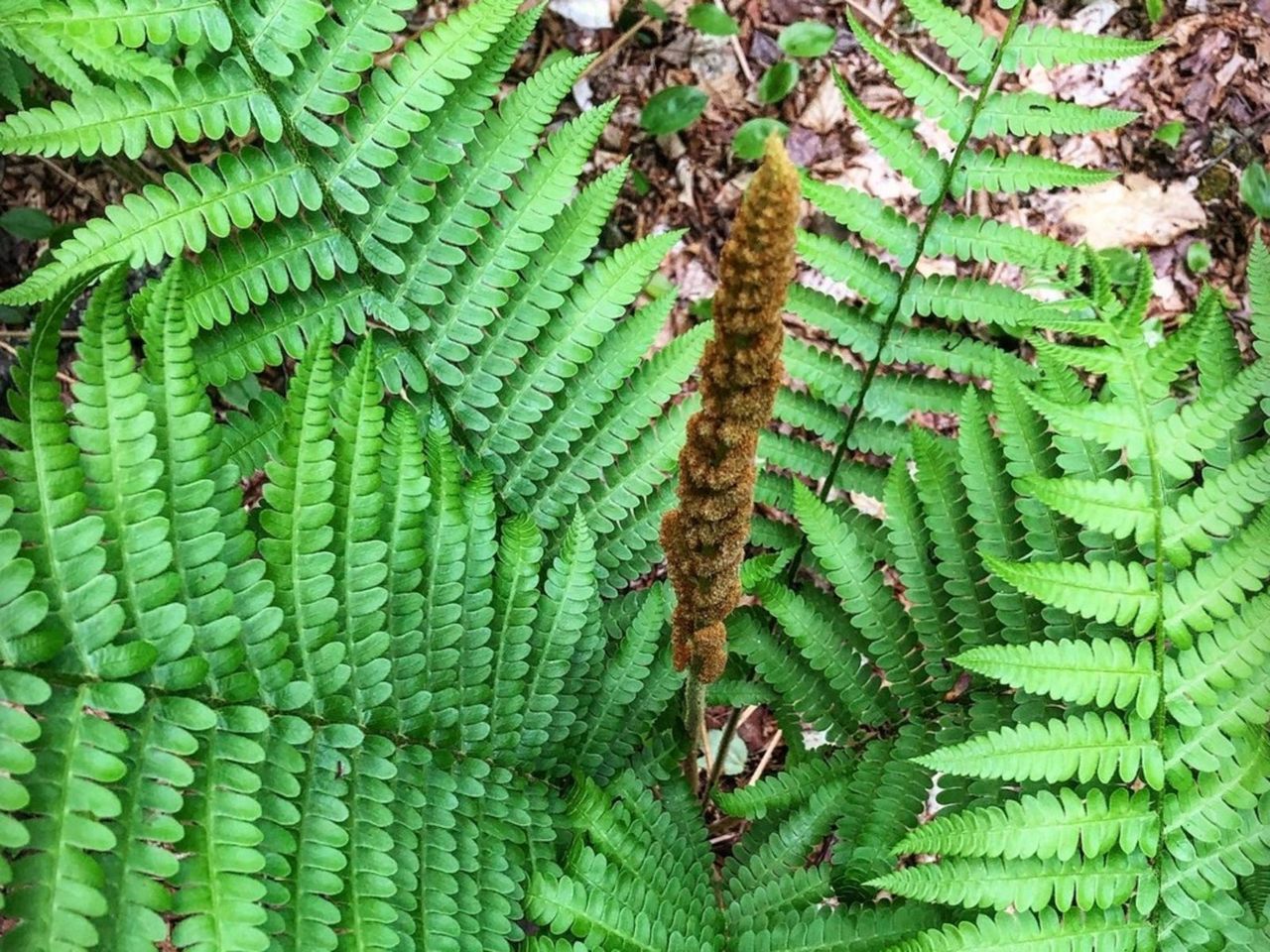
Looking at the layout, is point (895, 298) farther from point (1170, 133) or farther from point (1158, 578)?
point (1170, 133)

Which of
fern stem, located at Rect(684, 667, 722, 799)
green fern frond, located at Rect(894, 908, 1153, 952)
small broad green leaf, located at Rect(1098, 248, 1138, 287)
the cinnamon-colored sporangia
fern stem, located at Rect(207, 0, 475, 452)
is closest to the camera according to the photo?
the cinnamon-colored sporangia

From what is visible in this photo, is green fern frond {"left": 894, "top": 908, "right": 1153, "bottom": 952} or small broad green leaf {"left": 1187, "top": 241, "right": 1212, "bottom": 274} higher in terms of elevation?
small broad green leaf {"left": 1187, "top": 241, "right": 1212, "bottom": 274}

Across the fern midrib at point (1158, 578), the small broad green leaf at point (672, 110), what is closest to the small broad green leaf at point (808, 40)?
the small broad green leaf at point (672, 110)

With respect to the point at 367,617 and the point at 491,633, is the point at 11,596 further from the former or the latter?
the point at 491,633

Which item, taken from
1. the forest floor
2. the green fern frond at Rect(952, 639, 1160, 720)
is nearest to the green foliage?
the green fern frond at Rect(952, 639, 1160, 720)

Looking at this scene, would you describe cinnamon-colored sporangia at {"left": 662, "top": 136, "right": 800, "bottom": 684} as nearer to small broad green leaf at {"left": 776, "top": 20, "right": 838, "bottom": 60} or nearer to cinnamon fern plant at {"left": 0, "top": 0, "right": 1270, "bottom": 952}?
cinnamon fern plant at {"left": 0, "top": 0, "right": 1270, "bottom": 952}

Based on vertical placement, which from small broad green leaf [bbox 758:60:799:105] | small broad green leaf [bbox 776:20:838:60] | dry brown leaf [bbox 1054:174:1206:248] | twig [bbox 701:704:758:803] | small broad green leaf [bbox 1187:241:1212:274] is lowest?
twig [bbox 701:704:758:803]
